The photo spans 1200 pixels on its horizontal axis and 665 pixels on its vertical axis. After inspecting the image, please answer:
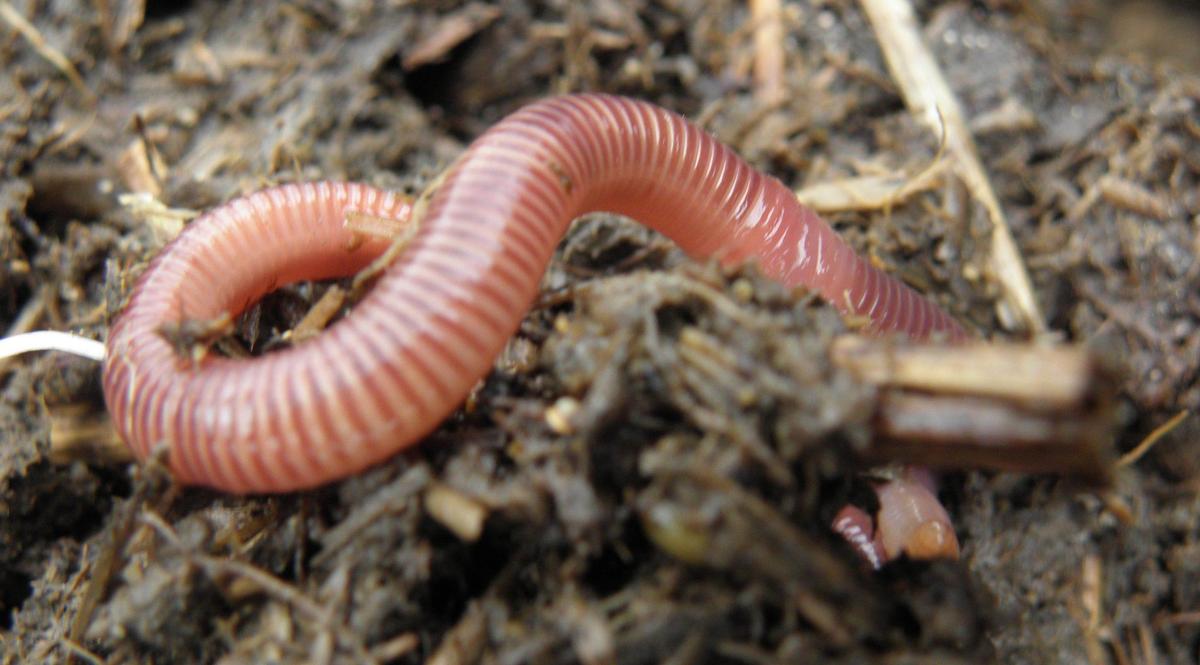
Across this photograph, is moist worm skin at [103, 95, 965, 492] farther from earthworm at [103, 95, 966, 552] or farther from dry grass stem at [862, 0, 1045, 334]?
dry grass stem at [862, 0, 1045, 334]

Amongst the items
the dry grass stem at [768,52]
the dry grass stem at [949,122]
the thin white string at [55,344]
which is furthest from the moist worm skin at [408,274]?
the dry grass stem at [768,52]

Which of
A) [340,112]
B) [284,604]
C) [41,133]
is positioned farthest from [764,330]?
[41,133]

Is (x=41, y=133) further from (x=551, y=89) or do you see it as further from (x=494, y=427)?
(x=494, y=427)

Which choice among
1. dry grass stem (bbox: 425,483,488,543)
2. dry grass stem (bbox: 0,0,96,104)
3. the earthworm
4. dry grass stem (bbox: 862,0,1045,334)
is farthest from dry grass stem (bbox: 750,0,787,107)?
dry grass stem (bbox: 0,0,96,104)

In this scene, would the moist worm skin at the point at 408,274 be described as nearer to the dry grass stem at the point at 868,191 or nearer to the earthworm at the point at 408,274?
the earthworm at the point at 408,274

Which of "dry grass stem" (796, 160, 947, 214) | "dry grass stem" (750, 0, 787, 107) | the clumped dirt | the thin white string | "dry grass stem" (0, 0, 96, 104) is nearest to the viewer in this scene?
the clumped dirt

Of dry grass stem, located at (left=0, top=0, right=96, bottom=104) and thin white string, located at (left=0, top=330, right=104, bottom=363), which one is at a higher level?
dry grass stem, located at (left=0, top=0, right=96, bottom=104)
